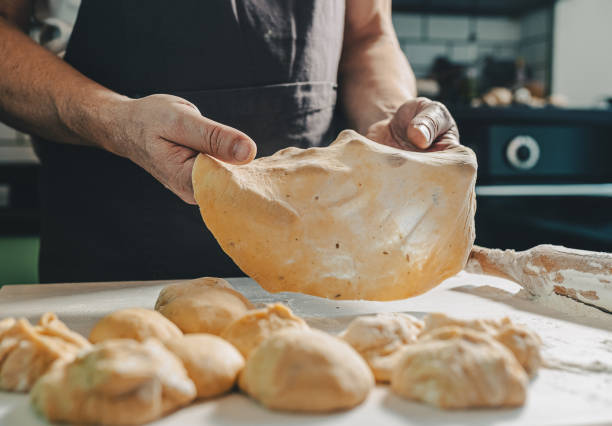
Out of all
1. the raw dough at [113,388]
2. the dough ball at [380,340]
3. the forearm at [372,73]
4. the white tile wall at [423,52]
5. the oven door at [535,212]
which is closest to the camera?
the raw dough at [113,388]

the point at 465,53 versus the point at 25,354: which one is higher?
the point at 465,53

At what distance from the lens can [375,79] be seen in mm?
1442

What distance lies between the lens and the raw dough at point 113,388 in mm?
510

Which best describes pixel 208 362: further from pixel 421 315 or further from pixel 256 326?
pixel 421 315

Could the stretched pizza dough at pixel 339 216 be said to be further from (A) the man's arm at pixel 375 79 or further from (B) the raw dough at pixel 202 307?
(A) the man's arm at pixel 375 79

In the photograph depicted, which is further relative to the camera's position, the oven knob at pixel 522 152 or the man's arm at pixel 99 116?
the oven knob at pixel 522 152

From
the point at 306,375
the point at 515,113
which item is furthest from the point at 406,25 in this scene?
the point at 306,375

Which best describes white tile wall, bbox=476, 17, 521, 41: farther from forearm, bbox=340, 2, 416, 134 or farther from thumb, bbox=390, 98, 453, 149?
thumb, bbox=390, 98, 453, 149

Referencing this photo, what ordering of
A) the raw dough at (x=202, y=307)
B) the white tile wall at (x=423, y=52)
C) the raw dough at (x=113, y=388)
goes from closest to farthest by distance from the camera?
the raw dough at (x=113, y=388)
the raw dough at (x=202, y=307)
the white tile wall at (x=423, y=52)

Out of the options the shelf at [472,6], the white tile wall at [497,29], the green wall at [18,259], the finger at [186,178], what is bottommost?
the green wall at [18,259]

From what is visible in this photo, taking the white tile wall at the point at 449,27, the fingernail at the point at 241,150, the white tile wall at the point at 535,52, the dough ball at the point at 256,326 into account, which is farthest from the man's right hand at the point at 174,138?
the white tile wall at the point at 535,52

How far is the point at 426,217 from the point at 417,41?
2.32 metres

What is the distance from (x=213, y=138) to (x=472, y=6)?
247 cm

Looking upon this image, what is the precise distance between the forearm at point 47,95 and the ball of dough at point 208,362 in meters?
0.56
